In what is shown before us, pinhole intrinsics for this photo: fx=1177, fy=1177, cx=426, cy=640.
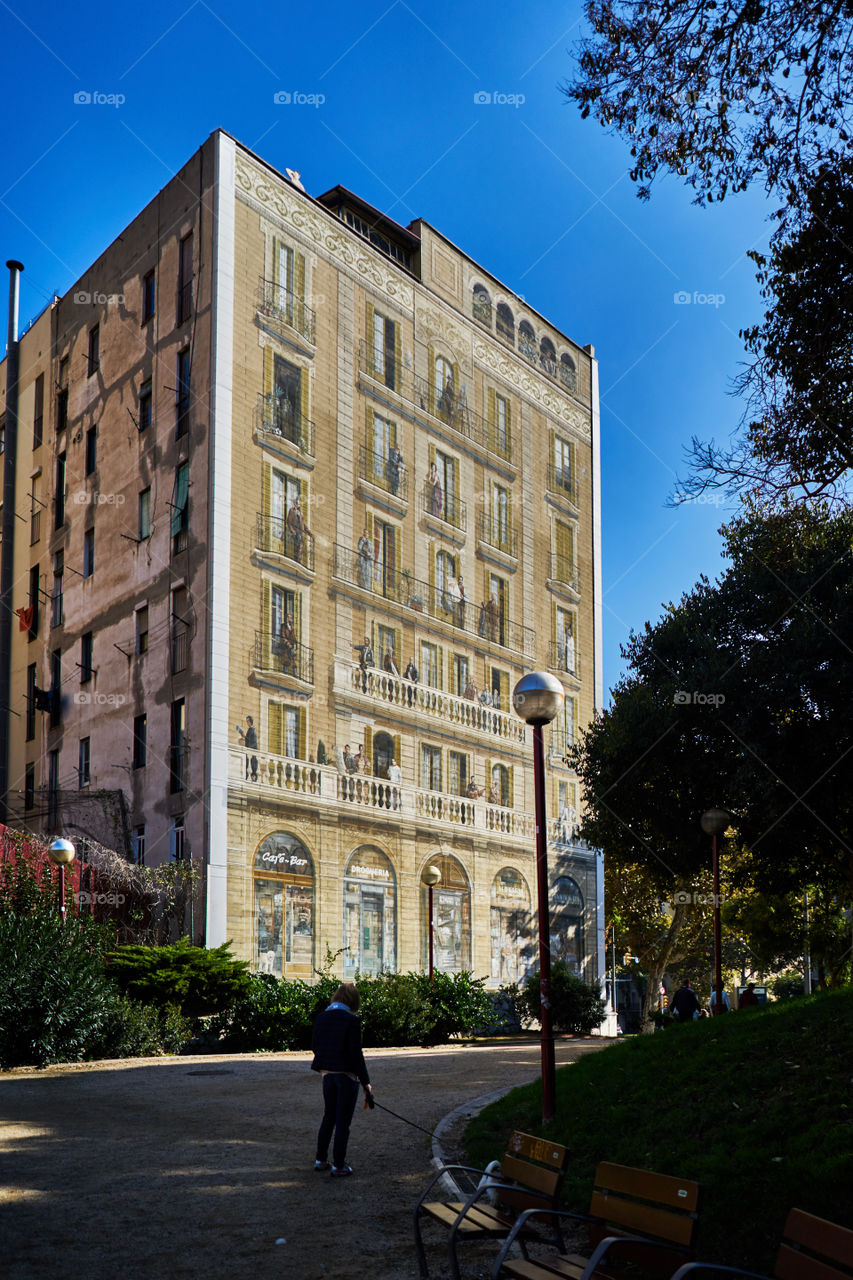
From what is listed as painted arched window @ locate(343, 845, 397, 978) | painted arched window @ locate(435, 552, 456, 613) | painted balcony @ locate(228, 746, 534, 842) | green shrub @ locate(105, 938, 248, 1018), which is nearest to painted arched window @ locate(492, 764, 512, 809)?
painted balcony @ locate(228, 746, 534, 842)

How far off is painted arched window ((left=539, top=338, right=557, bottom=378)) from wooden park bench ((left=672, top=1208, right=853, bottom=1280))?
43.5 meters

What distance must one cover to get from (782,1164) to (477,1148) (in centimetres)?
353

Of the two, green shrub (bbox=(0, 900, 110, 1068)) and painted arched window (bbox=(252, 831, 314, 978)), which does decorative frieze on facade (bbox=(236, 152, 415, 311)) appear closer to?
painted arched window (bbox=(252, 831, 314, 978))

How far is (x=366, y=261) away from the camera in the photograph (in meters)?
38.2

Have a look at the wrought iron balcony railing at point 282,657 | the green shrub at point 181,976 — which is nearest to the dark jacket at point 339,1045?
the green shrub at point 181,976

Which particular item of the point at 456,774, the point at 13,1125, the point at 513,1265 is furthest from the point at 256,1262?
the point at 456,774

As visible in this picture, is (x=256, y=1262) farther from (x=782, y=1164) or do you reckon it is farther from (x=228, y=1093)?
(x=228, y=1093)

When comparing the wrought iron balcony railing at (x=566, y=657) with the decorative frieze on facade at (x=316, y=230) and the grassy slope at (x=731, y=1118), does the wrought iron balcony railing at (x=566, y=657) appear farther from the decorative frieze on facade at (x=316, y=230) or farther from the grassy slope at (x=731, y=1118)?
the grassy slope at (x=731, y=1118)

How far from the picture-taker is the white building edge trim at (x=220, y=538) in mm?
29655

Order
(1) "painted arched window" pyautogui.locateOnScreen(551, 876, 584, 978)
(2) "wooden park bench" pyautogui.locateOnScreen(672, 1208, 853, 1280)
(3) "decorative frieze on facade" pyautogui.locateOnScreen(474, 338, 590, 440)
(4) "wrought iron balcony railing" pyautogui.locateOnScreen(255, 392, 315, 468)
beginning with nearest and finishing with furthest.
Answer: (2) "wooden park bench" pyautogui.locateOnScreen(672, 1208, 853, 1280) < (4) "wrought iron balcony railing" pyautogui.locateOnScreen(255, 392, 315, 468) < (1) "painted arched window" pyautogui.locateOnScreen(551, 876, 584, 978) < (3) "decorative frieze on facade" pyautogui.locateOnScreen(474, 338, 590, 440)

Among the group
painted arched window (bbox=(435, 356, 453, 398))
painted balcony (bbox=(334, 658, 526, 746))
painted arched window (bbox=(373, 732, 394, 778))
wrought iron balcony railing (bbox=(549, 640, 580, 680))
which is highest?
painted arched window (bbox=(435, 356, 453, 398))

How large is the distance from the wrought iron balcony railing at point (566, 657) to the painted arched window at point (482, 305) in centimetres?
1229

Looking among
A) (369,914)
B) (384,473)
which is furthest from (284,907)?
(384,473)

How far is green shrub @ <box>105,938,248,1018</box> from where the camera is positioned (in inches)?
924
